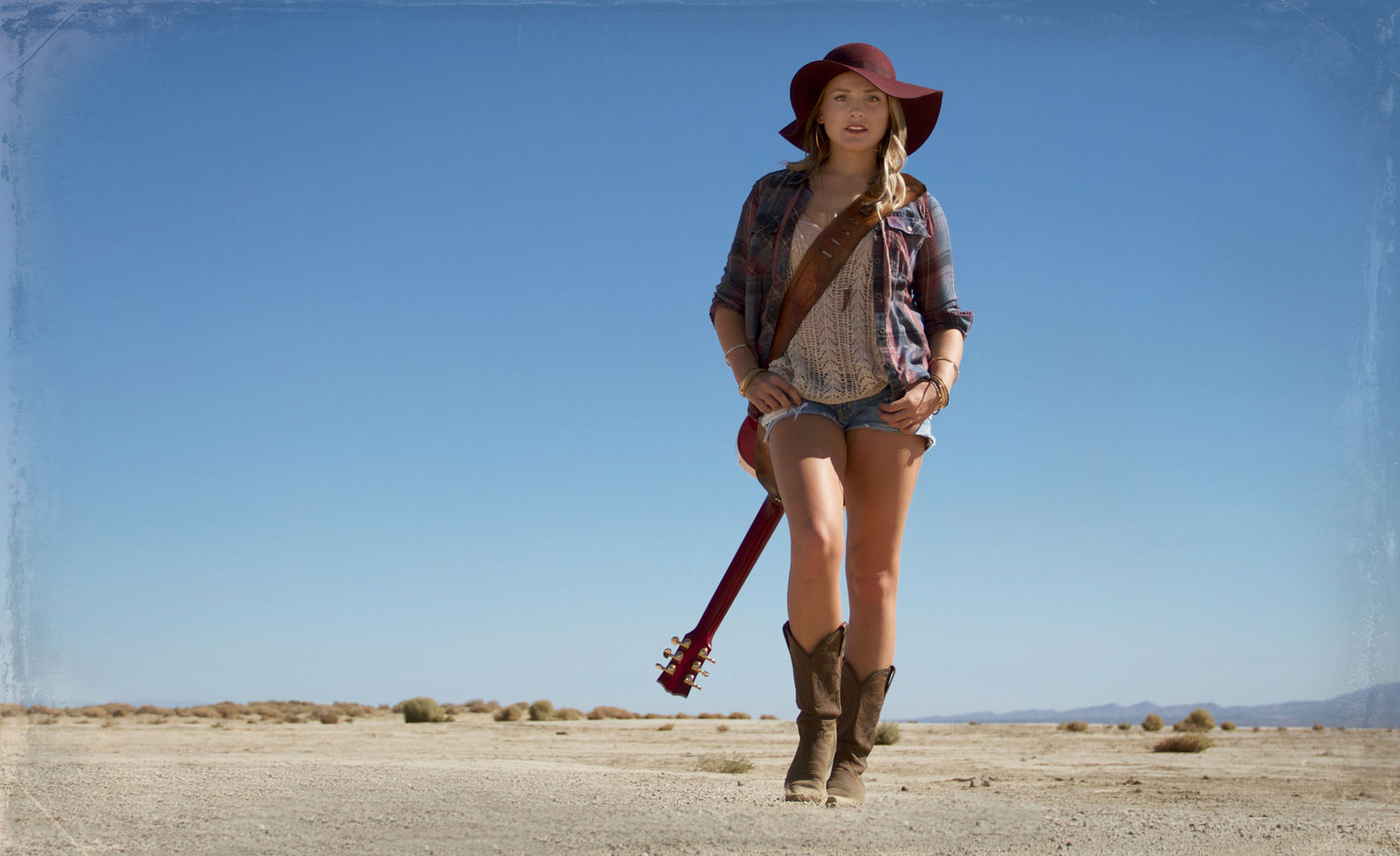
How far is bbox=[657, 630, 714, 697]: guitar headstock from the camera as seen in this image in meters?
5.06

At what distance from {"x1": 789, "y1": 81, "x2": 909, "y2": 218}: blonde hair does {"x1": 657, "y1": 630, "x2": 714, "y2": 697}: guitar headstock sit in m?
2.20

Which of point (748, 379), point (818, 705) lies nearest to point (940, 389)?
point (748, 379)

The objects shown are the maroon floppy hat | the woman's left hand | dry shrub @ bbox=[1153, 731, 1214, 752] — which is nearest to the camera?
the woman's left hand

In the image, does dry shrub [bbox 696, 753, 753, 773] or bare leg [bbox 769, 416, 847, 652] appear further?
dry shrub [bbox 696, 753, 753, 773]

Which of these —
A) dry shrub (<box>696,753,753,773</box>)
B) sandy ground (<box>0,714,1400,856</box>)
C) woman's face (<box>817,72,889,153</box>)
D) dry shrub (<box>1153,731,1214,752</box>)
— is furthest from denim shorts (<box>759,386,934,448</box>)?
dry shrub (<box>1153,731,1214,752</box>)

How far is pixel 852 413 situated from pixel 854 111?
4.26ft

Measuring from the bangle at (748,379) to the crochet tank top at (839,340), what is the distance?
88 mm

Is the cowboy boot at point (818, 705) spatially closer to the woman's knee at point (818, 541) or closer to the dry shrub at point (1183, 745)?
the woman's knee at point (818, 541)

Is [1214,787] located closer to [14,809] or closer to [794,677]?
[794,677]

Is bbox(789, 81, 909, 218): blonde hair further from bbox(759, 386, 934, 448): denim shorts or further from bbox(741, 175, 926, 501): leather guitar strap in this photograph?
bbox(759, 386, 934, 448): denim shorts

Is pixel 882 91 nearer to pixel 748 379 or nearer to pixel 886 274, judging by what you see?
pixel 886 274

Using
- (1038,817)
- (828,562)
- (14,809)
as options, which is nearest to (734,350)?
(828,562)

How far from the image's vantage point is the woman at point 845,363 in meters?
4.17

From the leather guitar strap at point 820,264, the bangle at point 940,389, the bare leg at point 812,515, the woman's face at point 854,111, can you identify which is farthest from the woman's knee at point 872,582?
the woman's face at point 854,111
